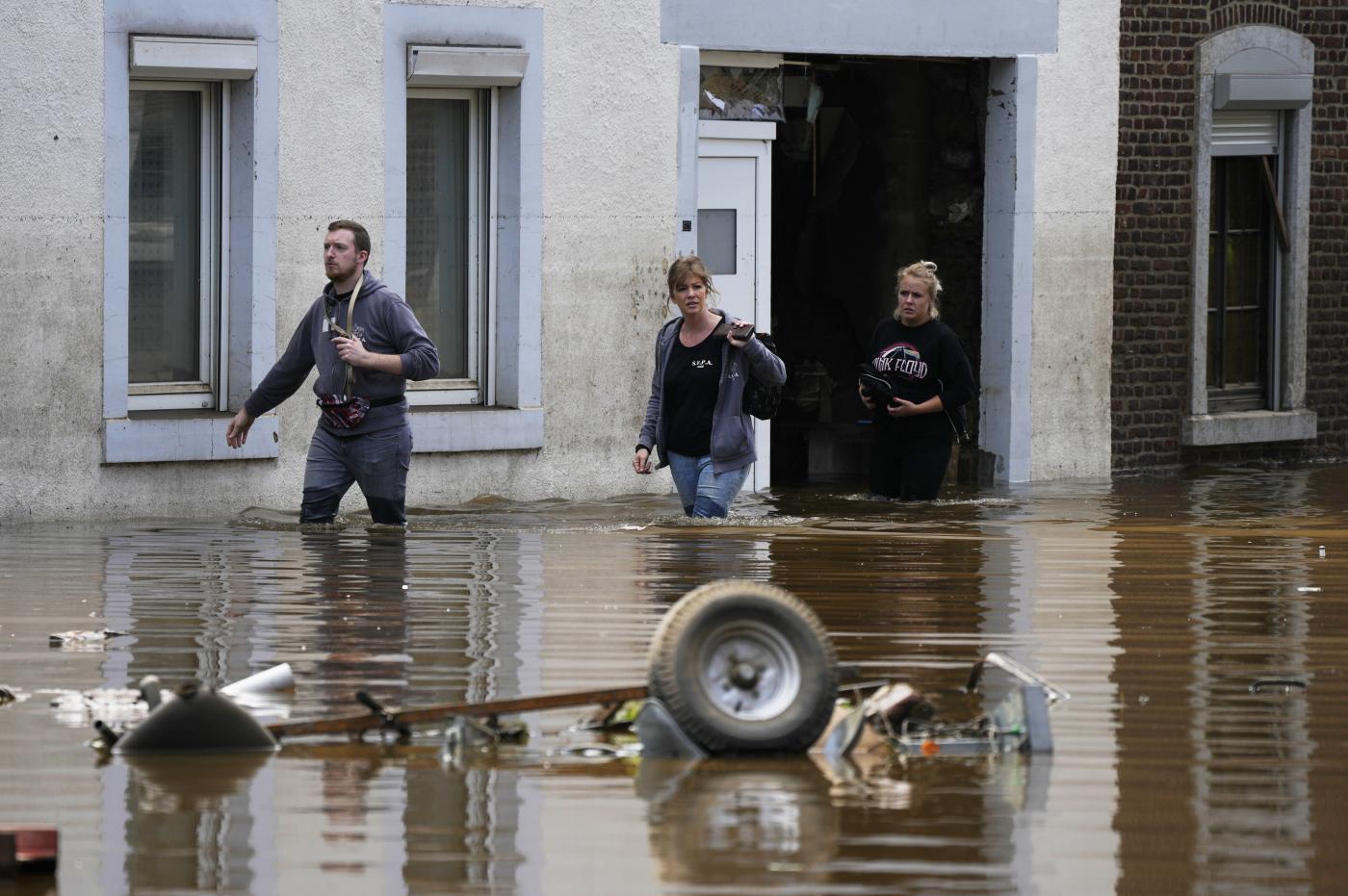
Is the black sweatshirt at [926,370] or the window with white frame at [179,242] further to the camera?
the window with white frame at [179,242]

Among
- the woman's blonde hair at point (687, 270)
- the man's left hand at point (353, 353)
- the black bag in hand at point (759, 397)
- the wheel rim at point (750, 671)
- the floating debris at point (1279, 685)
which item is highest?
the woman's blonde hair at point (687, 270)

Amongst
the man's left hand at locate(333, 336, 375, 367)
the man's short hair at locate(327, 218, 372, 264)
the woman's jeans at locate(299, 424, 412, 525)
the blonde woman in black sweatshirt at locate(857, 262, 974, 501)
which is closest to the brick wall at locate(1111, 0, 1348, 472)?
the blonde woman in black sweatshirt at locate(857, 262, 974, 501)

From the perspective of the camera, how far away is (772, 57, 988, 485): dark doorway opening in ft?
53.5

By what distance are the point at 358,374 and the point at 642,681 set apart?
14.1 feet

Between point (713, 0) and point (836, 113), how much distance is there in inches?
84.3

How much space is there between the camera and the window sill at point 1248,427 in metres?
17.0

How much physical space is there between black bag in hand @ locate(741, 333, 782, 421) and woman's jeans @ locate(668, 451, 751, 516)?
31 centimetres

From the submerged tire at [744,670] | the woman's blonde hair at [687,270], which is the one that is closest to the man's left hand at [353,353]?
the woman's blonde hair at [687,270]

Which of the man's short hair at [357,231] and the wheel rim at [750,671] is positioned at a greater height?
the man's short hair at [357,231]

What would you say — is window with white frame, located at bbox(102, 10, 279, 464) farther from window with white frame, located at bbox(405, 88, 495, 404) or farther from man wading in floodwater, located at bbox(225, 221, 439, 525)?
man wading in floodwater, located at bbox(225, 221, 439, 525)

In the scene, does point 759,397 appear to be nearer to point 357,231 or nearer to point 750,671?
point 357,231

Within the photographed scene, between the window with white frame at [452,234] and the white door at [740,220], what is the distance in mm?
1546

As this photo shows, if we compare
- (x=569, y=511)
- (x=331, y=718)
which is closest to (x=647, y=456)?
(x=569, y=511)

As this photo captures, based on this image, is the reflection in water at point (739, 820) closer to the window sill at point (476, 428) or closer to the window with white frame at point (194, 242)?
the window with white frame at point (194, 242)
